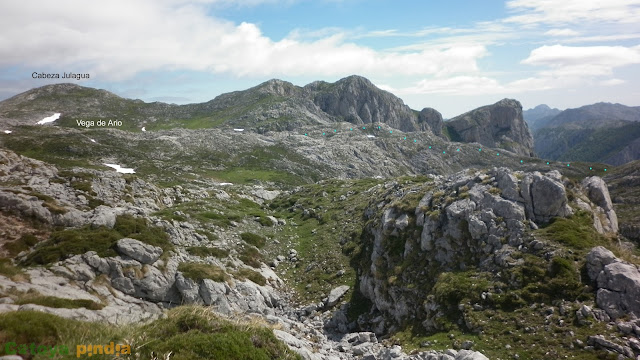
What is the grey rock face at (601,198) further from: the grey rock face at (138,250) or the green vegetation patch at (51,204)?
the green vegetation patch at (51,204)

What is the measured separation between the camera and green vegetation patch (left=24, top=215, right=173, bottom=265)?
25.9 m

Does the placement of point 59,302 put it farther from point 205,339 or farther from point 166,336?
point 205,339

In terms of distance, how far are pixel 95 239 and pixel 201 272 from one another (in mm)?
9372

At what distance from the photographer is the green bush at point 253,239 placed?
1793 inches

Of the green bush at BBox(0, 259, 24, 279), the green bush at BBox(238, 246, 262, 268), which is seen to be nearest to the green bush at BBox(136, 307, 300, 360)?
the green bush at BBox(0, 259, 24, 279)

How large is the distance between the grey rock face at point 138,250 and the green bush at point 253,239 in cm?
1610

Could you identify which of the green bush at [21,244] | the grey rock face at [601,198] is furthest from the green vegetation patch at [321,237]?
the green bush at [21,244]

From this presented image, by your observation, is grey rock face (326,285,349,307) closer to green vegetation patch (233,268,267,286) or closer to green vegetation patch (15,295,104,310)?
green vegetation patch (233,268,267,286)

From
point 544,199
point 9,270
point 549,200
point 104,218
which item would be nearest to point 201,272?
point 104,218

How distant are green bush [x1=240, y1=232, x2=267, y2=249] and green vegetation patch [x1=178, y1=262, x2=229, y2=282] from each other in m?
13.3

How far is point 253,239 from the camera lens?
46.2 metres

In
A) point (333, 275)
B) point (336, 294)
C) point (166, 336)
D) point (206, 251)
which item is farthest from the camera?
point (333, 275)

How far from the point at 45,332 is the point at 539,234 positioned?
29488 millimetres

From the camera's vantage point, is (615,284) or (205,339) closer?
(205,339)
